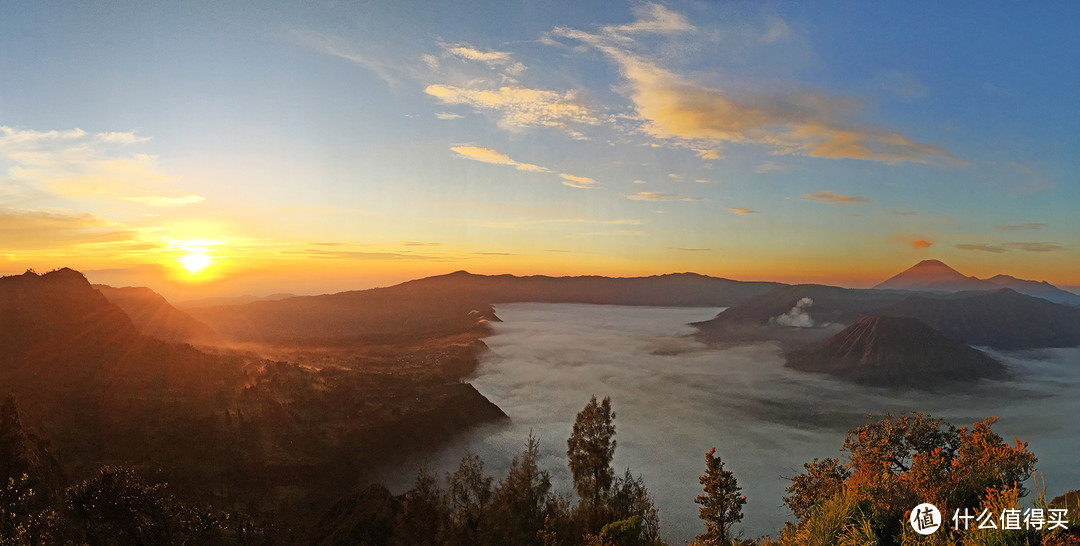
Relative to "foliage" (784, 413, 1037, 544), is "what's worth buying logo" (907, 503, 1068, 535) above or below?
above

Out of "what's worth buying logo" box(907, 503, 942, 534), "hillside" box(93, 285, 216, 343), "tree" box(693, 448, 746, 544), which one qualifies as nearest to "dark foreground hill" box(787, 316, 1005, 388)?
"tree" box(693, 448, 746, 544)

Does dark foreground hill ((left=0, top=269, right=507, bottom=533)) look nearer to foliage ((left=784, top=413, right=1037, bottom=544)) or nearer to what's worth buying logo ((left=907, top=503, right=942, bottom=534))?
foliage ((left=784, top=413, right=1037, bottom=544))

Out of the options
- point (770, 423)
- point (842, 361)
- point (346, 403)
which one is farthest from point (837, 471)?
point (842, 361)

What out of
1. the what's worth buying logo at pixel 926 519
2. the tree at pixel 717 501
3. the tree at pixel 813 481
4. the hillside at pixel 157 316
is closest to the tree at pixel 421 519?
the tree at pixel 717 501

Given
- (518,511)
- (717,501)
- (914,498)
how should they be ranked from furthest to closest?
1. (518,511)
2. (717,501)
3. (914,498)

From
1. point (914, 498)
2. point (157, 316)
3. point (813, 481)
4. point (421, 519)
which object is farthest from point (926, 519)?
point (157, 316)

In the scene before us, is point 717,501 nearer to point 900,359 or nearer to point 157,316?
point 157,316
